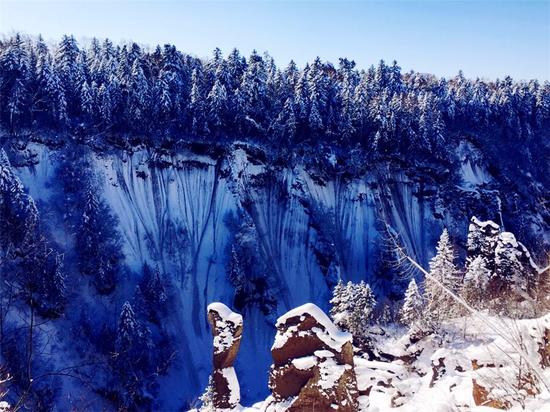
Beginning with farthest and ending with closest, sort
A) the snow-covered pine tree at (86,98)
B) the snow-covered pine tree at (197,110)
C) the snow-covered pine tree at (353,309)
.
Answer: the snow-covered pine tree at (197,110)
the snow-covered pine tree at (86,98)
the snow-covered pine tree at (353,309)

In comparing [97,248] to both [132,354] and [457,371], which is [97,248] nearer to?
[132,354]

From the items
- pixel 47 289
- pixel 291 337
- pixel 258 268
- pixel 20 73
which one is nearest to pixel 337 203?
pixel 258 268

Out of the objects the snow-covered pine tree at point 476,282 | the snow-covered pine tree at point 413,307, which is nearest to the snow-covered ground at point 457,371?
the snow-covered pine tree at point 413,307

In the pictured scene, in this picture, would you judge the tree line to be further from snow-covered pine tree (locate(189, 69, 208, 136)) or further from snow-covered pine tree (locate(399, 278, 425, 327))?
snow-covered pine tree (locate(399, 278, 425, 327))

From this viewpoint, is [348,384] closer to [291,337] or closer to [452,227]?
[291,337]

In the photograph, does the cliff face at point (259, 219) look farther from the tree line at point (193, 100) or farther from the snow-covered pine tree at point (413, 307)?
the snow-covered pine tree at point (413, 307)

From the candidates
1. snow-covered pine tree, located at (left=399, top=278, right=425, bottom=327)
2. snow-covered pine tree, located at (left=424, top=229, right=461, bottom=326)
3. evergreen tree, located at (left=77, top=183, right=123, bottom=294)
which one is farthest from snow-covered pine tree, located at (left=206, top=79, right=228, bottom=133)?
snow-covered pine tree, located at (left=399, top=278, right=425, bottom=327)

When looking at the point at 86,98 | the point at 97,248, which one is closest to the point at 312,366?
the point at 97,248

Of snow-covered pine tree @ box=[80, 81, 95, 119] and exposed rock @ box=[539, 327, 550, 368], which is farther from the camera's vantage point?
snow-covered pine tree @ box=[80, 81, 95, 119]
